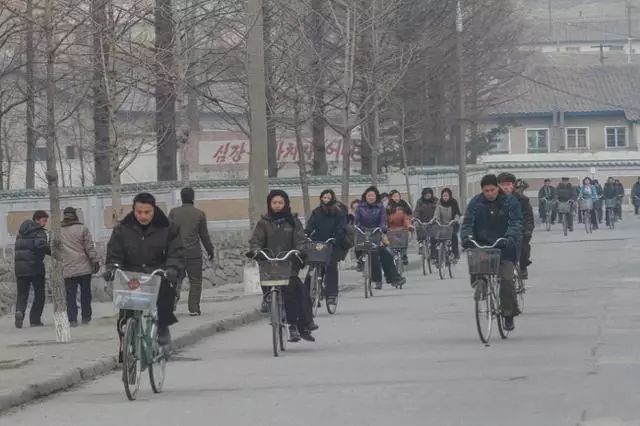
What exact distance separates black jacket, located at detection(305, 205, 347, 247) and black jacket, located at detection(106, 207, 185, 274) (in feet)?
26.0

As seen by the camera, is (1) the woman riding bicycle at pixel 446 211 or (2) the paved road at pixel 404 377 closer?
(2) the paved road at pixel 404 377

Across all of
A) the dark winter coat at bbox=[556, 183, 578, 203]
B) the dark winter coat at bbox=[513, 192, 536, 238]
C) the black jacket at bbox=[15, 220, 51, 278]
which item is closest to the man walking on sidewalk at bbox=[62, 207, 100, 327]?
the black jacket at bbox=[15, 220, 51, 278]

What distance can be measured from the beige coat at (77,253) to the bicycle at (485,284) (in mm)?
6535

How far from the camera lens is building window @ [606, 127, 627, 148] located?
92.1m

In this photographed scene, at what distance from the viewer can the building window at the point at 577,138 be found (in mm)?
93562

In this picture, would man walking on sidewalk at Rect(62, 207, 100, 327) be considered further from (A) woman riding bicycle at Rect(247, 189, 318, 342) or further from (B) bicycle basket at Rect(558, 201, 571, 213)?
(B) bicycle basket at Rect(558, 201, 571, 213)

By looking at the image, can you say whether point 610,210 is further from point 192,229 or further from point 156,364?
point 156,364

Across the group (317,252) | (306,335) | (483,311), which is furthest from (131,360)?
(317,252)

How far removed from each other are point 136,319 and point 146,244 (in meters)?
0.73

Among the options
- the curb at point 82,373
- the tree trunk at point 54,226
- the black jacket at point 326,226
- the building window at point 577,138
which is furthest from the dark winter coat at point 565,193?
the building window at point 577,138

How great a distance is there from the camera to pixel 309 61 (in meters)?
33.6

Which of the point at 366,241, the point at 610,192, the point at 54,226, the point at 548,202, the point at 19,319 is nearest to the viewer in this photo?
the point at 54,226

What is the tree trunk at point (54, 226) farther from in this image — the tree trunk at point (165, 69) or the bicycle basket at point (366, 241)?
the bicycle basket at point (366, 241)

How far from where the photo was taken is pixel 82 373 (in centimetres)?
1477
